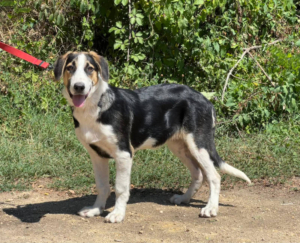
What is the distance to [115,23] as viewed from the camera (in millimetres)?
8406

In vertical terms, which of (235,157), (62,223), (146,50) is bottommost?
(62,223)

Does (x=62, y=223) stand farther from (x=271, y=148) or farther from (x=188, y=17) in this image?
(x=188, y=17)

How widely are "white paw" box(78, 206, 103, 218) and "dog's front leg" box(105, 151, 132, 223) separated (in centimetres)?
24

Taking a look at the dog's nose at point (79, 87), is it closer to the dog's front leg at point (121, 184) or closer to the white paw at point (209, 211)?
the dog's front leg at point (121, 184)

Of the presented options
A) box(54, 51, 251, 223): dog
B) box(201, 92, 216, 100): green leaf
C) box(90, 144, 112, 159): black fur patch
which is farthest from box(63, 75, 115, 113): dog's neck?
box(201, 92, 216, 100): green leaf

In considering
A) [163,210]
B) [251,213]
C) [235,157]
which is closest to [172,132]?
[163,210]

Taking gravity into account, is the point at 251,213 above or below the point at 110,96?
below

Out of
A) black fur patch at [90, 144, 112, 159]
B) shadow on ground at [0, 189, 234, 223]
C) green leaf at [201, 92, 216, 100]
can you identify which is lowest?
shadow on ground at [0, 189, 234, 223]

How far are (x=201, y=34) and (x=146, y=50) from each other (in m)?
1.03

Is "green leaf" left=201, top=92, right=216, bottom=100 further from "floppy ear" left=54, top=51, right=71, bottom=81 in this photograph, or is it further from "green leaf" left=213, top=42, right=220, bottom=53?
"floppy ear" left=54, top=51, right=71, bottom=81

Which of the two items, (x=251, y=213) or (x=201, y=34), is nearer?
(x=251, y=213)

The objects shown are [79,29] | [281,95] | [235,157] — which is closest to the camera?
[235,157]

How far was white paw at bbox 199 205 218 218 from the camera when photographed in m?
5.05

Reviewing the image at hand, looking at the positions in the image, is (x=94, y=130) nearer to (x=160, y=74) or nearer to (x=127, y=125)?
(x=127, y=125)
